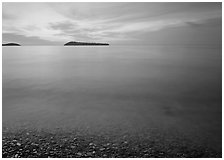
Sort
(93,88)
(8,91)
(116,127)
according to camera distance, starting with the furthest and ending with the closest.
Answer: (93,88)
(8,91)
(116,127)

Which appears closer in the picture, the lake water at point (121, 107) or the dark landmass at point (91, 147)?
the dark landmass at point (91, 147)

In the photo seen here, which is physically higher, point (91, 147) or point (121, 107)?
point (121, 107)

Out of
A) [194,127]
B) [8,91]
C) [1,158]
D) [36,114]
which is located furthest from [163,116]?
[8,91]

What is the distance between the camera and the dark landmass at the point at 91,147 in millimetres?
6059

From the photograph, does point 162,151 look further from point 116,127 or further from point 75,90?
point 75,90

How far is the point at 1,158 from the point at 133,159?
14.5ft

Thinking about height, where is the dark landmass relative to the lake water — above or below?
below

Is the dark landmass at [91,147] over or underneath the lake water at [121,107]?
underneath

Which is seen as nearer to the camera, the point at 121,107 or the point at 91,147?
the point at 91,147

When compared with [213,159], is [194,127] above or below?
above

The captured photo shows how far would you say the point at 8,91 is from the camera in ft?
43.6

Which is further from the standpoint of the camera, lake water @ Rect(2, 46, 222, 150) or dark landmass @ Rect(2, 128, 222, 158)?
lake water @ Rect(2, 46, 222, 150)

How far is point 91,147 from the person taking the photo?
6.38m

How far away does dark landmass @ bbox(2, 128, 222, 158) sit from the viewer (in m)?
6.06
